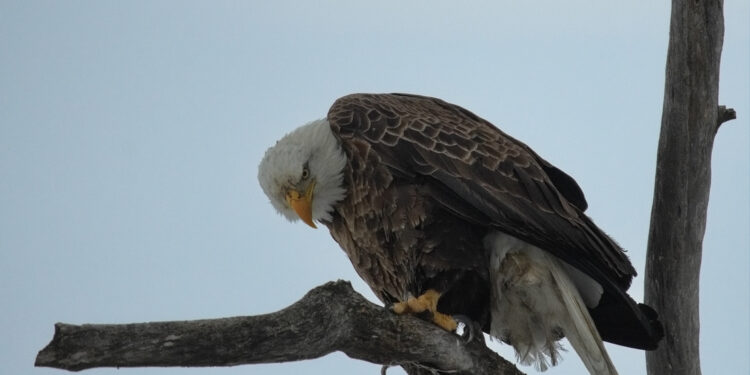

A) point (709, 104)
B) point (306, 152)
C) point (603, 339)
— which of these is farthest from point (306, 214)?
point (709, 104)

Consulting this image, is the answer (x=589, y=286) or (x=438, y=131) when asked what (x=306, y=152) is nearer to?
(x=438, y=131)

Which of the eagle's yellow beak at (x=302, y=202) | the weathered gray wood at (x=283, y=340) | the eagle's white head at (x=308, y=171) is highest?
the eagle's white head at (x=308, y=171)

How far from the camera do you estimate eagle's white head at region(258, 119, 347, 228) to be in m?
5.38

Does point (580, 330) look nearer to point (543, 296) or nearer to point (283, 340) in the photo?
point (543, 296)

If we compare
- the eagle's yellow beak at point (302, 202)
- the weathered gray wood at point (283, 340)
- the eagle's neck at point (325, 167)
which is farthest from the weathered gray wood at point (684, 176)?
the eagle's yellow beak at point (302, 202)

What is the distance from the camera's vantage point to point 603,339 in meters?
5.45

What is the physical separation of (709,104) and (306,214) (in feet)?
6.87

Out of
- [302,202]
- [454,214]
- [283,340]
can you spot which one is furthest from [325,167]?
[283,340]

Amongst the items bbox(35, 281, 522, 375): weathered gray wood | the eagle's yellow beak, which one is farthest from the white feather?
the eagle's yellow beak

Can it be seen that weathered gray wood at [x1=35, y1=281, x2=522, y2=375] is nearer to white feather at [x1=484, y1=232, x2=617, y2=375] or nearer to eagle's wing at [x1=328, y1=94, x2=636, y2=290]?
white feather at [x1=484, y1=232, x2=617, y2=375]

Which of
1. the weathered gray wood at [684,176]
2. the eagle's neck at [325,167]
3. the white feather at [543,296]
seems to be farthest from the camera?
the eagle's neck at [325,167]

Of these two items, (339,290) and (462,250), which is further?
(462,250)

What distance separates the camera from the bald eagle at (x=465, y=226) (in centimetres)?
502

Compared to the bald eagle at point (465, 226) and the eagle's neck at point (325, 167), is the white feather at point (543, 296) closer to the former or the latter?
the bald eagle at point (465, 226)
